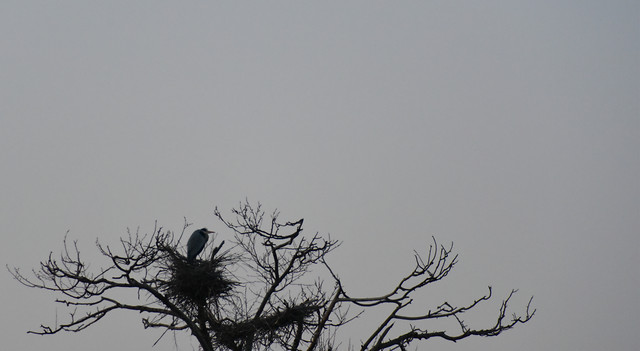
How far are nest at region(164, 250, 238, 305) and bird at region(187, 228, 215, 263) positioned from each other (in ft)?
0.89

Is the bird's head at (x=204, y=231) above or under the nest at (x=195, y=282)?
above

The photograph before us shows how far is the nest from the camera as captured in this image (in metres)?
9.98

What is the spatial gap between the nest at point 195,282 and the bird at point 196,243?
270 millimetres

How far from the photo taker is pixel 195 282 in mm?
9961

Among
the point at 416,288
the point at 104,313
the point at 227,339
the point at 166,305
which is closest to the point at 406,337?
the point at 416,288

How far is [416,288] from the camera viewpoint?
895 centimetres

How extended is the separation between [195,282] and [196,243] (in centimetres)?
134

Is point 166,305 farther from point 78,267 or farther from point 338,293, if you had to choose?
point 338,293

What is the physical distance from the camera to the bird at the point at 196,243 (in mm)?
10773

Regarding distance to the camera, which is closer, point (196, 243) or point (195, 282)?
point (195, 282)

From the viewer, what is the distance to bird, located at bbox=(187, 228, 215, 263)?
10773mm

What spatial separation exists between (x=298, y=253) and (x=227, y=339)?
153 centimetres

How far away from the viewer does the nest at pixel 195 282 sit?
998 cm

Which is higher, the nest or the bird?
the bird
